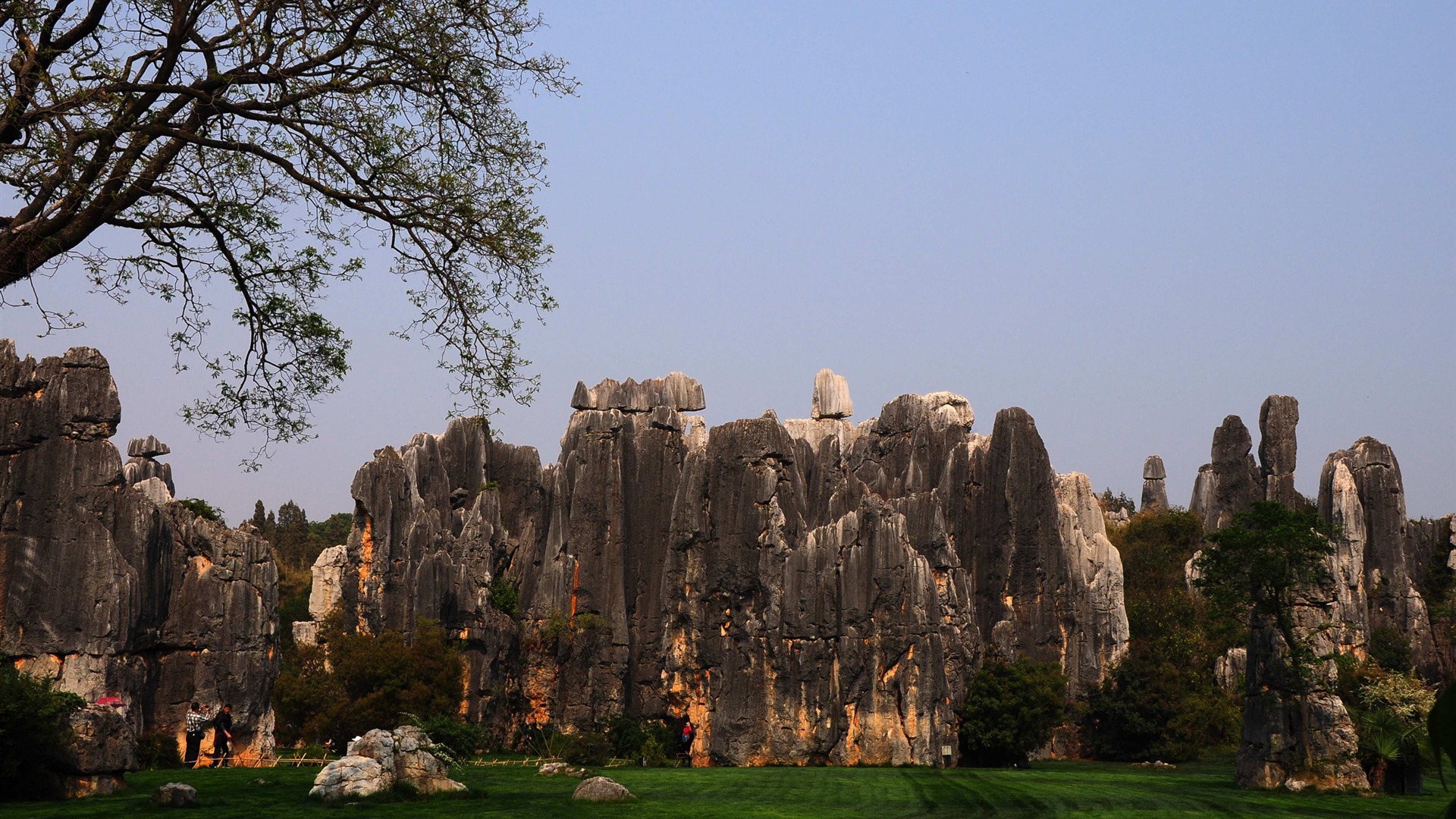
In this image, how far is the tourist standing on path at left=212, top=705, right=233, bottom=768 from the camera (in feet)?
114

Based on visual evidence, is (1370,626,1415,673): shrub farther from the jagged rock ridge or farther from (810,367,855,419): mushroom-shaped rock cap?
(810,367,855,419): mushroom-shaped rock cap

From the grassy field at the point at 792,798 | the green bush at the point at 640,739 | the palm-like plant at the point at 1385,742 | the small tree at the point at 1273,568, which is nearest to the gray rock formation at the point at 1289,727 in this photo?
the small tree at the point at 1273,568

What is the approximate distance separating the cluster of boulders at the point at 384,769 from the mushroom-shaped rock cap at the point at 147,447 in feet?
145

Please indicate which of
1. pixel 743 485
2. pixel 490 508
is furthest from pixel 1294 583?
pixel 490 508

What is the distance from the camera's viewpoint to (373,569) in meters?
54.7

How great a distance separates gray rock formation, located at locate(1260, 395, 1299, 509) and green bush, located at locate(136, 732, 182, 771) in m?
55.5

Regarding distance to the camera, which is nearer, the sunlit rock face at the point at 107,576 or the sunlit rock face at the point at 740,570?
the sunlit rock face at the point at 107,576

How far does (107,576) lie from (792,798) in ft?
65.1

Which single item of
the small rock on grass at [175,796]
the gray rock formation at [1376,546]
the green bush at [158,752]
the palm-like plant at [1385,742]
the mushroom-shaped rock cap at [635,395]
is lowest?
the green bush at [158,752]

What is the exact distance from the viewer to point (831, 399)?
81.2 m

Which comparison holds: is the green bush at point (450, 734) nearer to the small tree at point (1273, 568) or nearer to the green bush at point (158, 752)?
the green bush at point (158, 752)

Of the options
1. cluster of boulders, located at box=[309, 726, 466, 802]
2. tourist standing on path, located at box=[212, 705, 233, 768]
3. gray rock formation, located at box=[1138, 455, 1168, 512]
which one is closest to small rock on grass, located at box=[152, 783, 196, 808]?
cluster of boulders, located at box=[309, 726, 466, 802]

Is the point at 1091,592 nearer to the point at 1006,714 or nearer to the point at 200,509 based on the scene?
the point at 1006,714

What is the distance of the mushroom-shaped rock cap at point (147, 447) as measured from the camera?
61.9m
